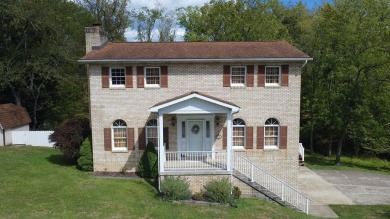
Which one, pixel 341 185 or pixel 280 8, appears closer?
pixel 341 185

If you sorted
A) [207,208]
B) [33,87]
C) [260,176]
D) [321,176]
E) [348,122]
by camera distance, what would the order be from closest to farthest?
[207,208] → [260,176] → [321,176] → [348,122] → [33,87]

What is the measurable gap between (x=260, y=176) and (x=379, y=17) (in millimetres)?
23380

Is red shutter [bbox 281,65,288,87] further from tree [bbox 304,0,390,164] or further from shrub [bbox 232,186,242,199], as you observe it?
tree [bbox 304,0,390,164]

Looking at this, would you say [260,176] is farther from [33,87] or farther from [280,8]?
[280,8]

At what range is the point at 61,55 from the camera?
3319cm

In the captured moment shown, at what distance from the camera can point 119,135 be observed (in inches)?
763

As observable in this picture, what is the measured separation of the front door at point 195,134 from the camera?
19281 millimetres

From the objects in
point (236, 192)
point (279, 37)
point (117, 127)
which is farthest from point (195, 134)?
point (279, 37)

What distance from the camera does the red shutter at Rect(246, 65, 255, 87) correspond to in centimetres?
1886

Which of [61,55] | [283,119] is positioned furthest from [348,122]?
[61,55]

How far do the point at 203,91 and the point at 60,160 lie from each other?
11686 mm

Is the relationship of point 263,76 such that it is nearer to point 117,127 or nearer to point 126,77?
point 126,77

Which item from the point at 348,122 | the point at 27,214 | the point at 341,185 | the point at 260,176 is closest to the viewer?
the point at 27,214

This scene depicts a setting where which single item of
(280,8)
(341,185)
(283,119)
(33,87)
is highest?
(280,8)
